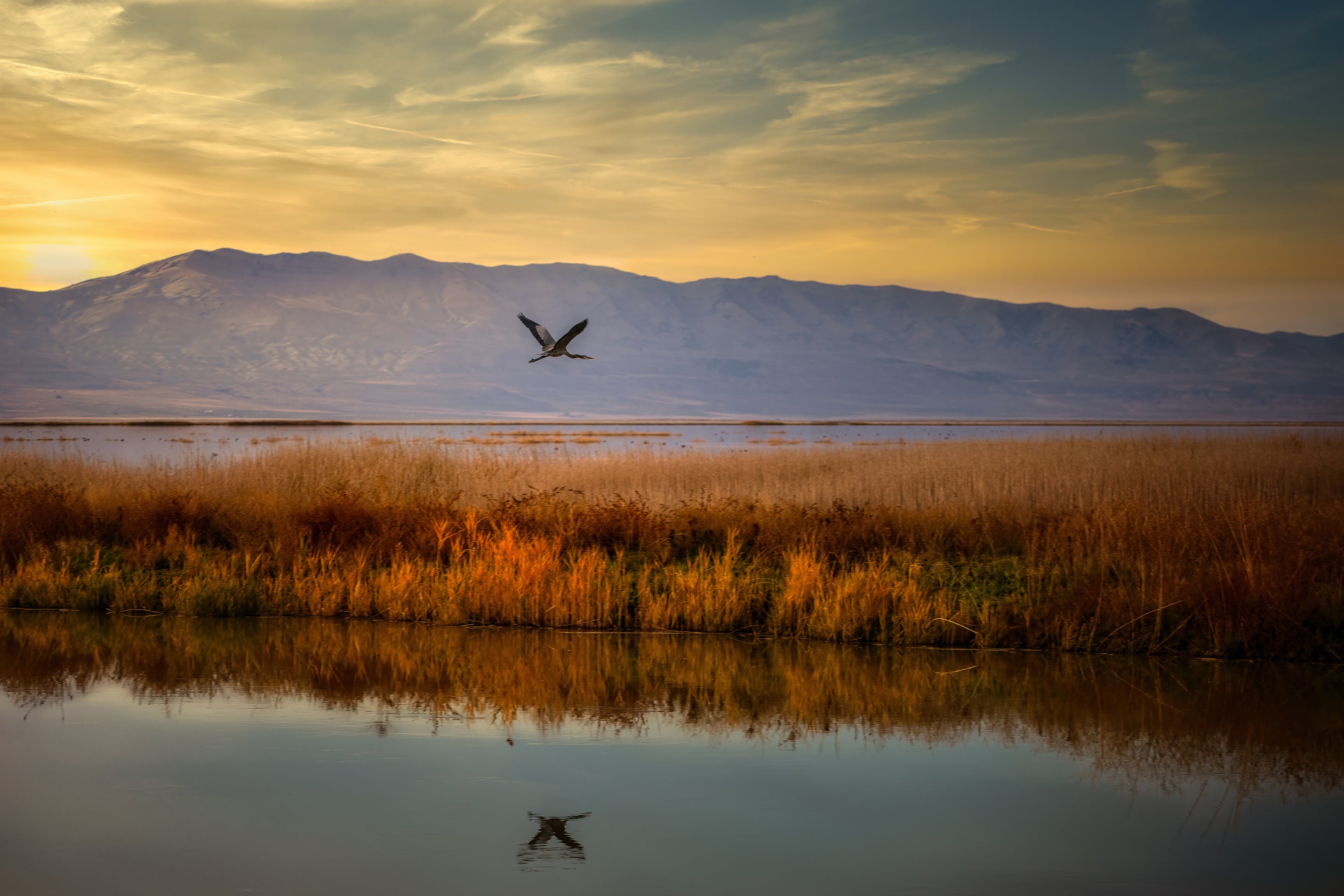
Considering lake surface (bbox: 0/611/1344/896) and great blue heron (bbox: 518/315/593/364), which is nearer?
lake surface (bbox: 0/611/1344/896)

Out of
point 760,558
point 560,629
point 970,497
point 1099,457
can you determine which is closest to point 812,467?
point 1099,457

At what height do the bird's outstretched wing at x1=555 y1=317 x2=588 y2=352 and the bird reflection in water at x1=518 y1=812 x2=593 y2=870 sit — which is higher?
the bird's outstretched wing at x1=555 y1=317 x2=588 y2=352

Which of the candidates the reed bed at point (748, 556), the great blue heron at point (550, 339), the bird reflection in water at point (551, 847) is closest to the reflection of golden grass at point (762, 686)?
the reed bed at point (748, 556)

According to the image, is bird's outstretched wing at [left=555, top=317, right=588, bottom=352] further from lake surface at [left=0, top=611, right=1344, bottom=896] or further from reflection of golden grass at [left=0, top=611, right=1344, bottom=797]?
lake surface at [left=0, top=611, right=1344, bottom=896]

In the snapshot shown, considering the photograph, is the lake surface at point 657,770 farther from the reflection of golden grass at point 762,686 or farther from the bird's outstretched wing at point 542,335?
the bird's outstretched wing at point 542,335

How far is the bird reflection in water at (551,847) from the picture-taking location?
20.0ft

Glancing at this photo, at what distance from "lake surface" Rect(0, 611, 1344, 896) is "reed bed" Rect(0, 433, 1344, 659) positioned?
64cm

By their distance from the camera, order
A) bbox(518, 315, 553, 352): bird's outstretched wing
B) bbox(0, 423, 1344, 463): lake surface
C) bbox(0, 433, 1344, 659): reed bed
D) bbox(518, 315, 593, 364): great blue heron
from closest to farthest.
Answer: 1. bbox(0, 433, 1344, 659): reed bed
2. bbox(518, 315, 593, 364): great blue heron
3. bbox(518, 315, 553, 352): bird's outstretched wing
4. bbox(0, 423, 1344, 463): lake surface

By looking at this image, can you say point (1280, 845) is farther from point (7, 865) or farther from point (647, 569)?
point (647, 569)

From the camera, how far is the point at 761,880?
5883mm

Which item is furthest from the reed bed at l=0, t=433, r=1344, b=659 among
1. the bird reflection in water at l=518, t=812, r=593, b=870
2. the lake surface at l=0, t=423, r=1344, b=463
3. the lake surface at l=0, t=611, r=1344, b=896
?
the lake surface at l=0, t=423, r=1344, b=463

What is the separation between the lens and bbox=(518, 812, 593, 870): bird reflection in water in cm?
609

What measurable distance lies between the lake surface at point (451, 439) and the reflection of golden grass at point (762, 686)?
49.5 feet

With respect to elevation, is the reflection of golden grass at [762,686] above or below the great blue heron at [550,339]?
below
